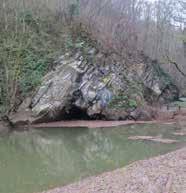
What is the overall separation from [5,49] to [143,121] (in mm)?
10447

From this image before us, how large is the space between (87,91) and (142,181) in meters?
19.3

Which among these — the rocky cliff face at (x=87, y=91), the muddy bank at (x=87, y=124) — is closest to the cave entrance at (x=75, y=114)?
the rocky cliff face at (x=87, y=91)

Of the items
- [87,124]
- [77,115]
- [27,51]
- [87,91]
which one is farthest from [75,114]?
[27,51]

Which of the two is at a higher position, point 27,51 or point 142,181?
point 27,51

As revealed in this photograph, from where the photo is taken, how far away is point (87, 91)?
29.5 metres

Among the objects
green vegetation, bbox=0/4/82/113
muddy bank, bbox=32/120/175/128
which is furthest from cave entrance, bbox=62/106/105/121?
green vegetation, bbox=0/4/82/113

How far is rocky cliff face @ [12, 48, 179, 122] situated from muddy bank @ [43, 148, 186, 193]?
15.6 metres

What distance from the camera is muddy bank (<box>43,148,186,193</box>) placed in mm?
9492

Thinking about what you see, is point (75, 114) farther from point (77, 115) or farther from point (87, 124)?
point (87, 124)

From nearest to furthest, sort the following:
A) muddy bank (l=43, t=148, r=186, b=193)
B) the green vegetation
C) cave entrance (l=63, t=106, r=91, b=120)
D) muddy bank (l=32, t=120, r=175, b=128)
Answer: muddy bank (l=43, t=148, r=186, b=193) → muddy bank (l=32, t=120, r=175, b=128) → the green vegetation → cave entrance (l=63, t=106, r=91, b=120)

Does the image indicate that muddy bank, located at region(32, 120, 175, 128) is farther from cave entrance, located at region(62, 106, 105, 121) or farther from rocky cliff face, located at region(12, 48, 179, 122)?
cave entrance, located at region(62, 106, 105, 121)

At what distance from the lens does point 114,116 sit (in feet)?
98.5

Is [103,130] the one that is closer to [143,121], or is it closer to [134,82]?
[143,121]

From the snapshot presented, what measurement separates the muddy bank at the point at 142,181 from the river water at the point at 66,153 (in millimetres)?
1211
